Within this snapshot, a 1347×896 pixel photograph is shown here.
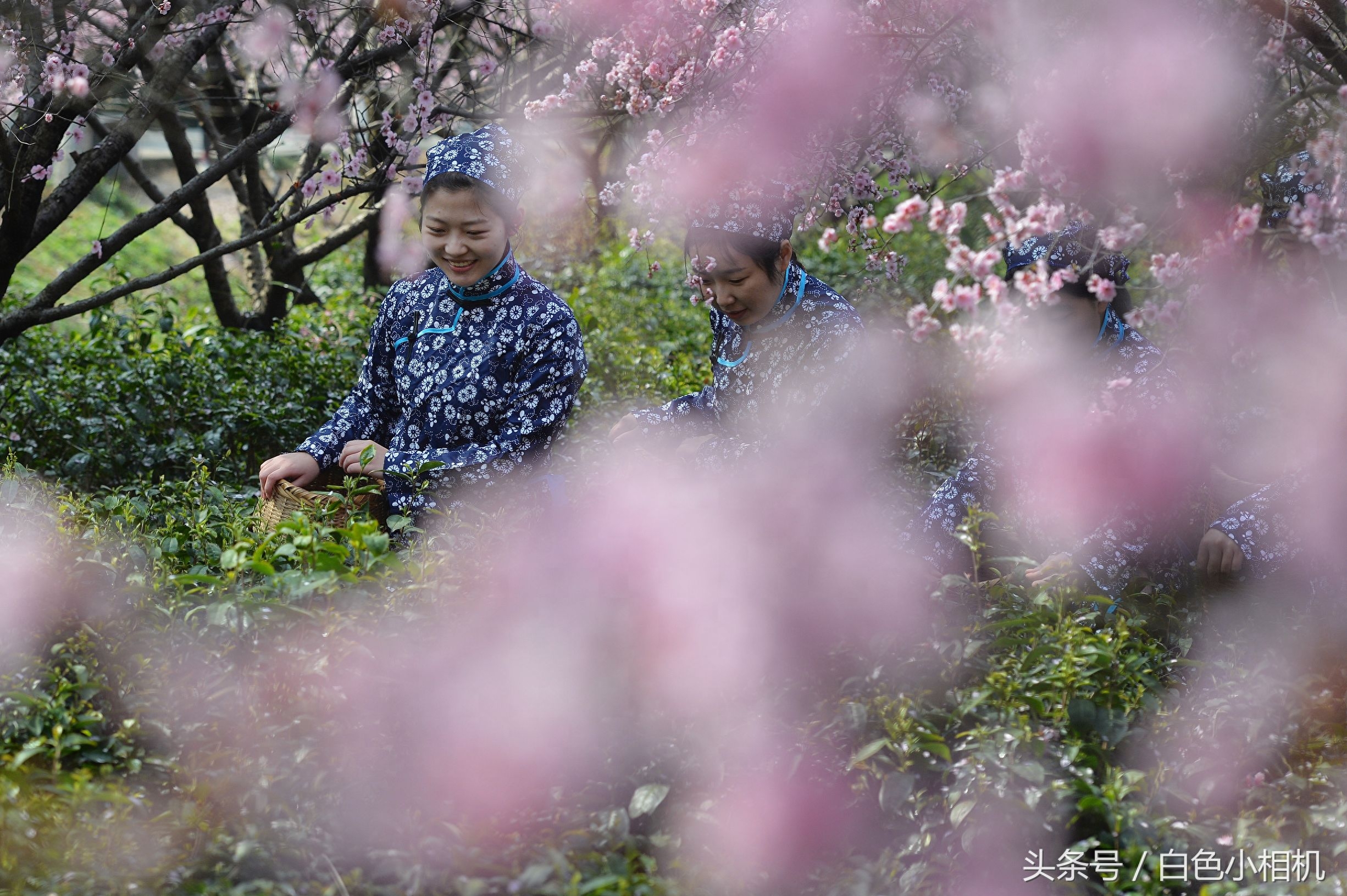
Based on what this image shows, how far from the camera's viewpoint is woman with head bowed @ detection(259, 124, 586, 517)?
2.70 m

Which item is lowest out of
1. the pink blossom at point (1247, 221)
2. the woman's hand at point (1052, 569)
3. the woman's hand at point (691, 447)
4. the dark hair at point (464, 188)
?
the woman's hand at point (1052, 569)

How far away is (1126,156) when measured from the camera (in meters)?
2.11

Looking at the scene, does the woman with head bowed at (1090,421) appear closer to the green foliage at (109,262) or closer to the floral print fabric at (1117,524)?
the floral print fabric at (1117,524)

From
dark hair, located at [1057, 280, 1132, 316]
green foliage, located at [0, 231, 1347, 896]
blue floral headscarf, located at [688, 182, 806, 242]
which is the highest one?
blue floral headscarf, located at [688, 182, 806, 242]

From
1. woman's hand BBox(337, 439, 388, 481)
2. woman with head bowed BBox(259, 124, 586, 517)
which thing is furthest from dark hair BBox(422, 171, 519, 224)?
woman's hand BBox(337, 439, 388, 481)

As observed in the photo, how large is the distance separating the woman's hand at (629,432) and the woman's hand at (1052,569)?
1024mm

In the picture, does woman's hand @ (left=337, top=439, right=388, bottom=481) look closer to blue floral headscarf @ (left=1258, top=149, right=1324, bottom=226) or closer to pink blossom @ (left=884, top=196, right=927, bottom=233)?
pink blossom @ (left=884, top=196, right=927, bottom=233)

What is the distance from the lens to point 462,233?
2725 millimetres

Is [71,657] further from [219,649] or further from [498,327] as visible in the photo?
[498,327]

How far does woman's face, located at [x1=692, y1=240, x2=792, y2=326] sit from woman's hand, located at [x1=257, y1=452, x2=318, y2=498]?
1008mm

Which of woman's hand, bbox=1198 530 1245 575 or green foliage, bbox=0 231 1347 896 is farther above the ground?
woman's hand, bbox=1198 530 1245 575

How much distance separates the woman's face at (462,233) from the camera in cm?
270

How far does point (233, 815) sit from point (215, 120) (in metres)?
5.76

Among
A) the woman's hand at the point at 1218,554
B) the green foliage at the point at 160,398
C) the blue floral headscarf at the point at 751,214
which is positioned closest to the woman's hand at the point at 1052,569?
the woman's hand at the point at 1218,554
